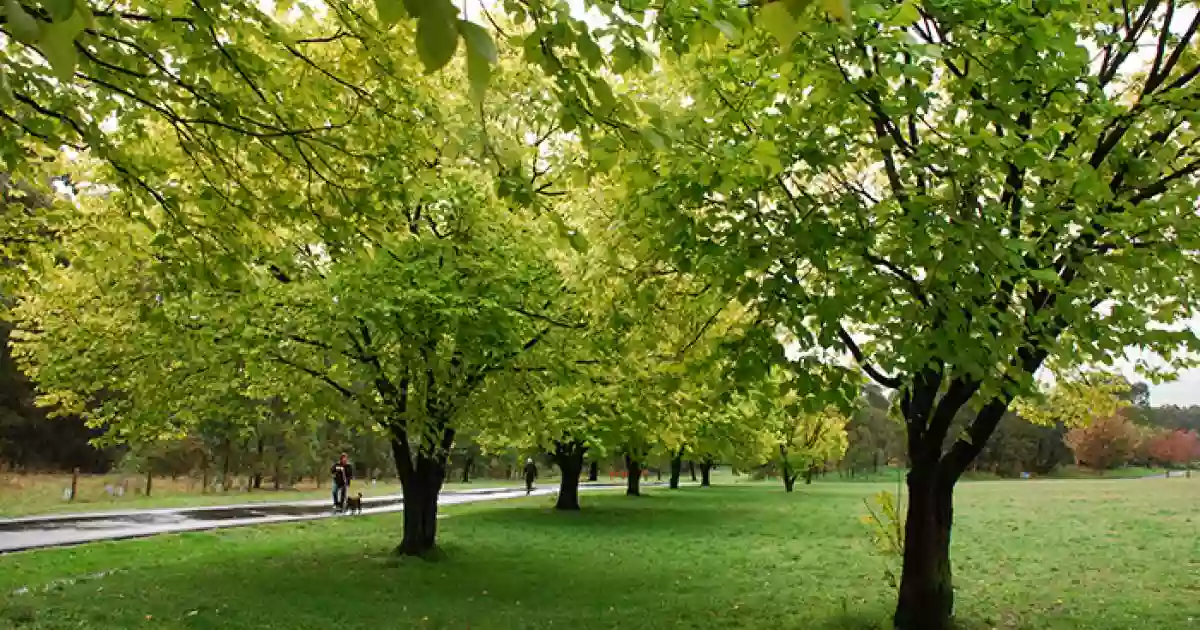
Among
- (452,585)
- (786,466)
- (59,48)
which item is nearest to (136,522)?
(452,585)

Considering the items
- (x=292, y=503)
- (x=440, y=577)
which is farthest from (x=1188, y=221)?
(x=292, y=503)

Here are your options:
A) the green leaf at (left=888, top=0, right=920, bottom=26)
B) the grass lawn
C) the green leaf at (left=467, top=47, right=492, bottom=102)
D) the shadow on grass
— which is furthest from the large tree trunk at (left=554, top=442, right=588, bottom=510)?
the green leaf at (left=467, top=47, right=492, bottom=102)

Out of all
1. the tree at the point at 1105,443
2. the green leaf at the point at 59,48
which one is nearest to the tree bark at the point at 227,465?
the green leaf at the point at 59,48

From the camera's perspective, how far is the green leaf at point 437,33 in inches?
61.8

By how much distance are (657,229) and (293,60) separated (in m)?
Answer: 3.83

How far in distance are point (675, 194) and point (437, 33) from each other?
18.8 feet

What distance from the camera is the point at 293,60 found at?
24.4 ft

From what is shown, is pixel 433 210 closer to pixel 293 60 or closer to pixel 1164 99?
pixel 293 60

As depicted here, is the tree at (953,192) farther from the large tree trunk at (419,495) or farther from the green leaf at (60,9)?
the large tree trunk at (419,495)

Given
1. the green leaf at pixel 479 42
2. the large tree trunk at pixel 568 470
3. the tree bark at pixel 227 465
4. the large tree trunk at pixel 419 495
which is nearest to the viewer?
the green leaf at pixel 479 42

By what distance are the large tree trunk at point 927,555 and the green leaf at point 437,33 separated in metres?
8.78

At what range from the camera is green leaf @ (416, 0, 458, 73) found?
1570 mm

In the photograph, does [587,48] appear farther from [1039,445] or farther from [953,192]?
[1039,445]

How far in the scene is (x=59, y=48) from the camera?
5.54 feet
